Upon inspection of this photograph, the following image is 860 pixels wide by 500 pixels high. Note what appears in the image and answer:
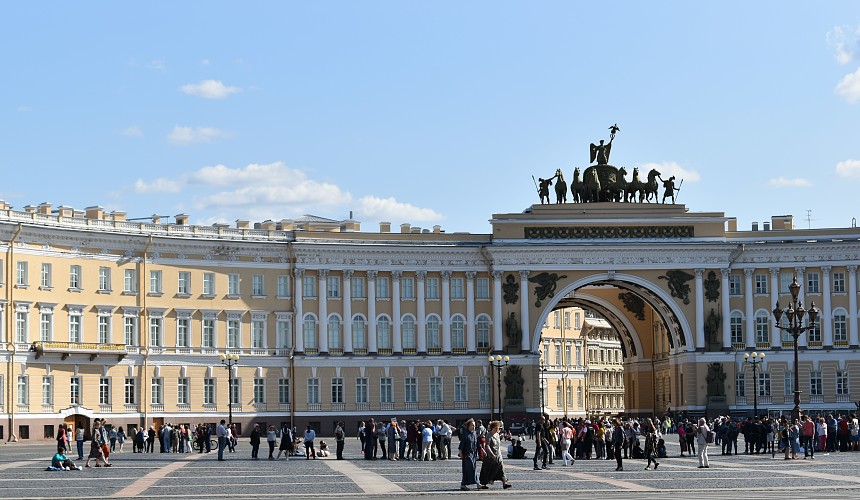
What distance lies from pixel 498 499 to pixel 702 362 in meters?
59.8

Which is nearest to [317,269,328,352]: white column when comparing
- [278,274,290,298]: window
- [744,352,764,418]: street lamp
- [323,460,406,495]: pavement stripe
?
[278,274,290,298]: window

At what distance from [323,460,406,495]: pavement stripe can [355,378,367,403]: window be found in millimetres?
35550

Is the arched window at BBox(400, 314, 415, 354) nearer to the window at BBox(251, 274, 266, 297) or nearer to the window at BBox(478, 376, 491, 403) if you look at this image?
the window at BBox(478, 376, 491, 403)

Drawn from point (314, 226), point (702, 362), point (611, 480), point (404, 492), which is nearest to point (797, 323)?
point (611, 480)

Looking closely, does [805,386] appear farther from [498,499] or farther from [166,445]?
[498,499]

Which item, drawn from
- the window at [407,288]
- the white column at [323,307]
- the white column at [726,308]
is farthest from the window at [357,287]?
the white column at [726,308]

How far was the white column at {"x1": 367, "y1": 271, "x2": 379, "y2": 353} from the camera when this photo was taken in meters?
94.6

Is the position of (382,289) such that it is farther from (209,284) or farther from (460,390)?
(209,284)

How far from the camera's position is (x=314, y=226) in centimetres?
9744

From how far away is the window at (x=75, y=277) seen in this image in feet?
279

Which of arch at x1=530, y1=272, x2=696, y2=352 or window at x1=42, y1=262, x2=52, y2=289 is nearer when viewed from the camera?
window at x1=42, y1=262, x2=52, y2=289

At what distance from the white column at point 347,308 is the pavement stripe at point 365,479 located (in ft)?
116

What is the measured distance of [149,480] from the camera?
152 feet

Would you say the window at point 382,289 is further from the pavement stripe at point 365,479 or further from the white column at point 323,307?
the pavement stripe at point 365,479
